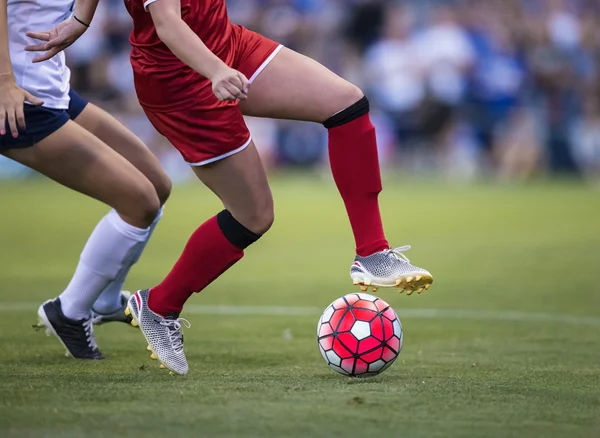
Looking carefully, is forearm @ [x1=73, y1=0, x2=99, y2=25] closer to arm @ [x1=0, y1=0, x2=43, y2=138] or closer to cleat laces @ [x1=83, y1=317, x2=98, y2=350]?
arm @ [x1=0, y1=0, x2=43, y2=138]

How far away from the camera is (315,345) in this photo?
19.8 feet

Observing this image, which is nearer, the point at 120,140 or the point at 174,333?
the point at 174,333

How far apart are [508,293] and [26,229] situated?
628 centimetres

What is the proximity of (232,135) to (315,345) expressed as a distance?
5.60 ft

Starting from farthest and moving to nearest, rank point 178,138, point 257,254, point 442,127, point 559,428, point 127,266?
point 442,127 < point 257,254 < point 127,266 < point 178,138 < point 559,428

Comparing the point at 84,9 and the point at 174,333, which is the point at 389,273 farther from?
the point at 84,9

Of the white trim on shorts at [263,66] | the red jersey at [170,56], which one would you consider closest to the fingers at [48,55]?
the red jersey at [170,56]

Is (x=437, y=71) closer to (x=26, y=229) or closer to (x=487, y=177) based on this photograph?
(x=487, y=177)

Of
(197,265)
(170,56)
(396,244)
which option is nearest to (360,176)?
(197,265)

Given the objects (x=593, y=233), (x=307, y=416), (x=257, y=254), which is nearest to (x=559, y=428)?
(x=307, y=416)

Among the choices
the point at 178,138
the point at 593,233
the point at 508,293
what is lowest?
the point at 593,233

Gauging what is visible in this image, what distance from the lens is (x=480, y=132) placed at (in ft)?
65.7

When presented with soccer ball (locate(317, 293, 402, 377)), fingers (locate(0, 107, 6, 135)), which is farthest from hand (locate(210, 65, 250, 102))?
soccer ball (locate(317, 293, 402, 377))

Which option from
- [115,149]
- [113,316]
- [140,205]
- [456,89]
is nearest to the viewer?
[140,205]
